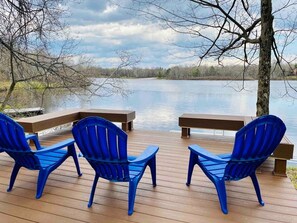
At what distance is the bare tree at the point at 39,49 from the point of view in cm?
455

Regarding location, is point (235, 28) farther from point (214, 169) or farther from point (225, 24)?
point (214, 169)

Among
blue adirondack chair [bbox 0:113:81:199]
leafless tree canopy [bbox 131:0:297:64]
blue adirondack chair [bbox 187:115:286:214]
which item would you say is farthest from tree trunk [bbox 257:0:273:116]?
blue adirondack chair [bbox 0:113:81:199]

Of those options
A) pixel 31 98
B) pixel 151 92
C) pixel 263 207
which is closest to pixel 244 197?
pixel 263 207

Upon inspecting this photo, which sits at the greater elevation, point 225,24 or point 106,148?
point 225,24

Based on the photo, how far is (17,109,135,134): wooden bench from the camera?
14.1 ft

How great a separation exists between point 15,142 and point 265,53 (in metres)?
4.10

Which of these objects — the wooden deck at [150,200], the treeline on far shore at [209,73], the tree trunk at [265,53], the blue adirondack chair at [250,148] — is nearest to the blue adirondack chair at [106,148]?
the wooden deck at [150,200]

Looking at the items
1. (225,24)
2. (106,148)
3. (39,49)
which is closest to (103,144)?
(106,148)

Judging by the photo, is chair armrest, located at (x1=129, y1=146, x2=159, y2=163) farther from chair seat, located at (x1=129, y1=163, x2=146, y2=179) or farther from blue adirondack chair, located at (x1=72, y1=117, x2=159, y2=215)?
chair seat, located at (x1=129, y1=163, x2=146, y2=179)

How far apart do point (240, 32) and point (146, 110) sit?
3255mm

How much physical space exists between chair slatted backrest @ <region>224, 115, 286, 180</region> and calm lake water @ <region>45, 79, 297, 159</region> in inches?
117

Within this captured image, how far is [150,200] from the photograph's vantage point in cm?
235

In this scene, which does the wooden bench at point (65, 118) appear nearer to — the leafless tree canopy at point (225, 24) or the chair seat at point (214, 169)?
the leafless tree canopy at point (225, 24)

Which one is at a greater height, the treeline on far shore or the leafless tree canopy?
the leafless tree canopy
